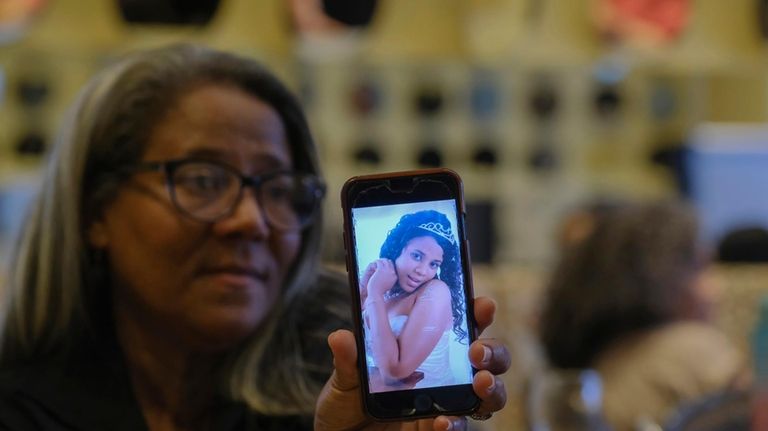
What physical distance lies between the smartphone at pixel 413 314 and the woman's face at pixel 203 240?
0.34 metres

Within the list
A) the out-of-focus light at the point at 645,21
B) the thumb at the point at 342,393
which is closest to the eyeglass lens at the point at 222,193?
the thumb at the point at 342,393

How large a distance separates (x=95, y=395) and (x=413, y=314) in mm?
509

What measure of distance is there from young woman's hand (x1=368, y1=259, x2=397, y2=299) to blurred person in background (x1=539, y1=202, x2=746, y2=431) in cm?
159

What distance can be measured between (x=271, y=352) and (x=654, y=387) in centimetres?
136

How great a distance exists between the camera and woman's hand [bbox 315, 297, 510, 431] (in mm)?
825

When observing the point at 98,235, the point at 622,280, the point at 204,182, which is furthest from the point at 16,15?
the point at 204,182

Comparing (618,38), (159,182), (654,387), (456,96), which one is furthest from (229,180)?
(456,96)

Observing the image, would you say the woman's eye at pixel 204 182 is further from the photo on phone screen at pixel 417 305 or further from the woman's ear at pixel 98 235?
the photo on phone screen at pixel 417 305

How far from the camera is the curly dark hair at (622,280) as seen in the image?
2498 millimetres

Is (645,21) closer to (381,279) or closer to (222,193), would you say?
(222,193)

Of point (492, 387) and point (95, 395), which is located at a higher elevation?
point (492, 387)

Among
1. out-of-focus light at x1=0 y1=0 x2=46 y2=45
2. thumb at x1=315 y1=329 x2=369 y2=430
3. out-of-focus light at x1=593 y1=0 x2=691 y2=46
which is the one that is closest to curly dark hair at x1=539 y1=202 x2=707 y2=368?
out-of-focus light at x1=593 y1=0 x2=691 y2=46

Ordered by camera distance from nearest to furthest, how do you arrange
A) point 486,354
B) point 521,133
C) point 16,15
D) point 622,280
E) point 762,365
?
point 486,354, point 762,365, point 622,280, point 16,15, point 521,133

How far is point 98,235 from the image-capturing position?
1303 millimetres
